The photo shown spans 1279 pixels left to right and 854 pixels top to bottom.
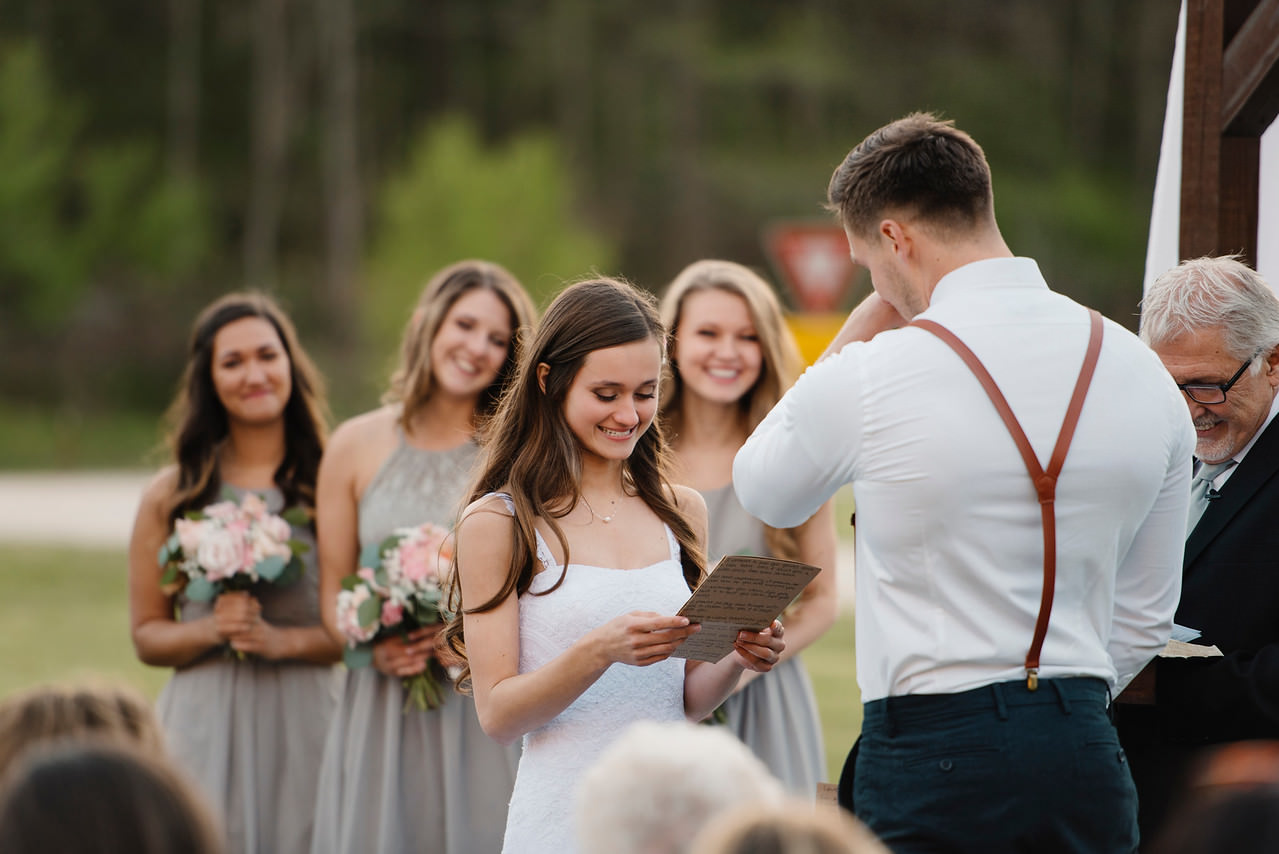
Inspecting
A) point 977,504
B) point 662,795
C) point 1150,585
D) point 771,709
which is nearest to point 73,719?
point 662,795

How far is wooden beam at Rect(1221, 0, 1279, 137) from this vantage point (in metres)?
3.98

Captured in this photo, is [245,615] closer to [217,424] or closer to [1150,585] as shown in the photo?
[217,424]

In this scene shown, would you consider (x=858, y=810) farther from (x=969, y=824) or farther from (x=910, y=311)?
(x=910, y=311)

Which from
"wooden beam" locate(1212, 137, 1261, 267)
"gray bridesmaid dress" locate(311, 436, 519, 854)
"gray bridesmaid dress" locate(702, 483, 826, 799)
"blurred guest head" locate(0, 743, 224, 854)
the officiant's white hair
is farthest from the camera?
"gray bridesmaid dress" locate(702, 483, 826, 799)

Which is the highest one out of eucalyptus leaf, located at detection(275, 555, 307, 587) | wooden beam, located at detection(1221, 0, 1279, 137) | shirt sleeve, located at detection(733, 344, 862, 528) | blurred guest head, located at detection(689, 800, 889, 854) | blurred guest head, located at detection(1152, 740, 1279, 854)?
wooden beam, located at detection(1221, 0, 1279, 137)

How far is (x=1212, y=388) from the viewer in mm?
3287

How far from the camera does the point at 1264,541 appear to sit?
10.4 feet

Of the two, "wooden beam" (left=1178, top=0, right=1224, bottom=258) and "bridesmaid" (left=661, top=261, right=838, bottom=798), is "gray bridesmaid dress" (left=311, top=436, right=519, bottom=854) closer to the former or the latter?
"bridesmaid" (left=661, top=261, right=838, bottom=798)

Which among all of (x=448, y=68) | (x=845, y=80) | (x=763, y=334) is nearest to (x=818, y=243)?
(x=763, y=334)

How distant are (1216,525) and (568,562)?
4.84 feet

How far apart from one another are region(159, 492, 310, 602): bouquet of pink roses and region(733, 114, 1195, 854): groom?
269 centimetres

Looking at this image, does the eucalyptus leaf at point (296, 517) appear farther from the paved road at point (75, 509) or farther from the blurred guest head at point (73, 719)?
the paved road at point (75, 509)

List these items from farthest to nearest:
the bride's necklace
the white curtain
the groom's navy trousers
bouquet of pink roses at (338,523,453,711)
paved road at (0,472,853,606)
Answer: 1. paved road at (0,472,853,606)
2. bouquet of pink roses at (338,523,453,711)
3. the white curtain
4. the bride's necklace
5. the groom's navy trousers

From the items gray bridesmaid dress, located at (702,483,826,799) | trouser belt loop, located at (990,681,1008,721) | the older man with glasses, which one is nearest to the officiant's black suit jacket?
the older man with glasses
